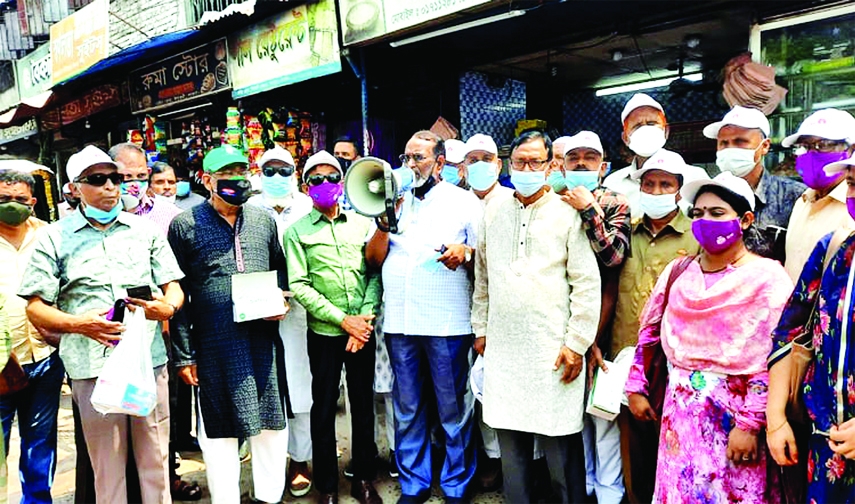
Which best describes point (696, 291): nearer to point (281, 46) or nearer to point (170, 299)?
point (170, 299)

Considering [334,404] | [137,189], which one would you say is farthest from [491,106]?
[334,404]

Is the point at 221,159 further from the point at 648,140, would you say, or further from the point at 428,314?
the point at 648,140

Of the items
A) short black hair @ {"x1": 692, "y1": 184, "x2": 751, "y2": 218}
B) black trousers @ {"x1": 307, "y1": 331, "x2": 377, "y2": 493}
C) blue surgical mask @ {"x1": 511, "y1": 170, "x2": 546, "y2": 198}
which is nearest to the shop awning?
black trousers @ {"x1": 307, "y1": 331, "x2": 377, "y2": 493}

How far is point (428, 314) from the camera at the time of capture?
10.8 ft

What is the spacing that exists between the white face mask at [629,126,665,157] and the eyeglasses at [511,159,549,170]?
74 centimetres

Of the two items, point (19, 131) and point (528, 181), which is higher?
point (19, 131)

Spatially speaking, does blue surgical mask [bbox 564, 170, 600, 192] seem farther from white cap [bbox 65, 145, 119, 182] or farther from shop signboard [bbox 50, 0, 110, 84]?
shop signboard [bbox 50, 0, 110, 84]

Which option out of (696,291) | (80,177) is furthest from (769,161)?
(80,177)

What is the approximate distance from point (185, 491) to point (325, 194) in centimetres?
211

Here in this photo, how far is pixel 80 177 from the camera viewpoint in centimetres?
283

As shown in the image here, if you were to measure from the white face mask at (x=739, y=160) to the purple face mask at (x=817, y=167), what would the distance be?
0.27 m

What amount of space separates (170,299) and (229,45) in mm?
5980

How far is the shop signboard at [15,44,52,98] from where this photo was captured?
1144cm

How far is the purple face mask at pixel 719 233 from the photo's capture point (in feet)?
7.24
